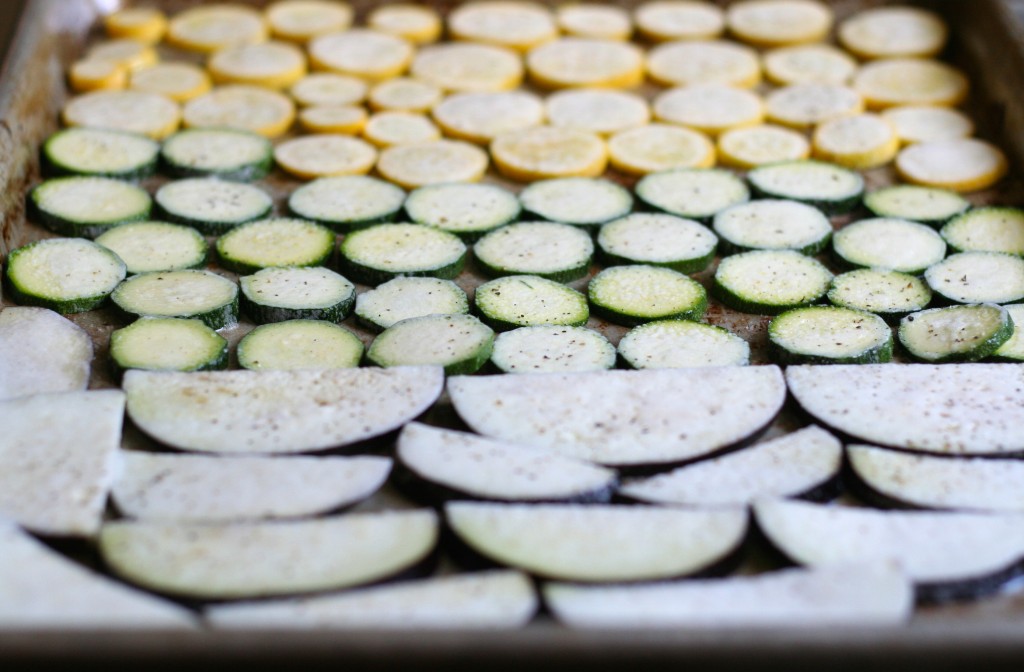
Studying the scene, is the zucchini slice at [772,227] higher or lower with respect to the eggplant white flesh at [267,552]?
higher

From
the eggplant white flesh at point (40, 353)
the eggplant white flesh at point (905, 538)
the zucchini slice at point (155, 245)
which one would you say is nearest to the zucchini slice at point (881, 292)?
the eggplant white flesh at point (905, 538)

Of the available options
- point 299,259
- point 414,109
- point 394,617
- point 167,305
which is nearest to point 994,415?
point 394,617

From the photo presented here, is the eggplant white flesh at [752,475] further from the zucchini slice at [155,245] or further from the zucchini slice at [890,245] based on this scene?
the zucchini slice at [155,245]

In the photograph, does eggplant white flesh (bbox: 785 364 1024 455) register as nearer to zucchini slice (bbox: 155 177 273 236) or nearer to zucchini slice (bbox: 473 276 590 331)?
zucchini slice (bbox: 473 276 590 331)

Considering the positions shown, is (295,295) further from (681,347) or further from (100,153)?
(100,153)

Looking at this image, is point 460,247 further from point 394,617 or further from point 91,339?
point 394,617

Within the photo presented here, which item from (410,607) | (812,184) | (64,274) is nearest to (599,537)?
(410,607)

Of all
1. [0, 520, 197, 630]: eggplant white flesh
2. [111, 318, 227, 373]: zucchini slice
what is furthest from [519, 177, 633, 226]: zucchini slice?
[0, 520, 197, 630]: eggplant white flesh
